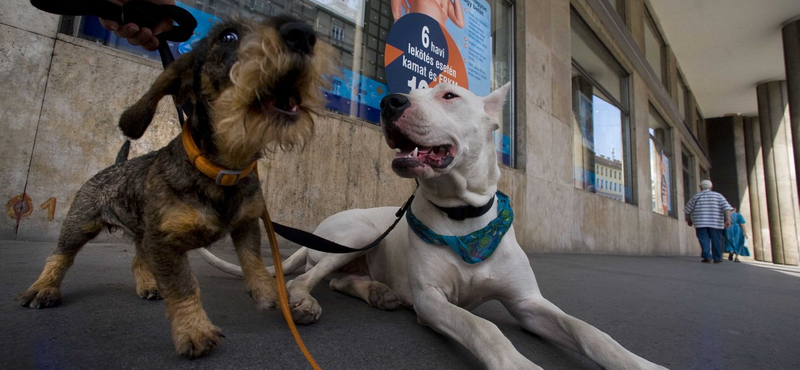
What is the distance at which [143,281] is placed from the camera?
1.86 metres

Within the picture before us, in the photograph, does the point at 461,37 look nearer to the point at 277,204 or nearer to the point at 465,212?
the point at 277,204

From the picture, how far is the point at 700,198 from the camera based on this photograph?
9.65m

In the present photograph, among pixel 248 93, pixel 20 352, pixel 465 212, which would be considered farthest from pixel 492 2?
pixel 20 352

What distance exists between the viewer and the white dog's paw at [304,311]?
1.56 m

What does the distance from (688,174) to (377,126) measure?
21131 mm

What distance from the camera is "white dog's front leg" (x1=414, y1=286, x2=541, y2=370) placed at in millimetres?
1182

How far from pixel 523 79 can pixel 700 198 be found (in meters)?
6.32

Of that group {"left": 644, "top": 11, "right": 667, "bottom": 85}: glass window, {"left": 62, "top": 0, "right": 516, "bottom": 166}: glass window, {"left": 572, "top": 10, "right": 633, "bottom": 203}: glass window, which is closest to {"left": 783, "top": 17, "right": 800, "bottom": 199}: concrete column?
{"left": 644, "top": 11, "right": 667, "bottom": 85}: glass window

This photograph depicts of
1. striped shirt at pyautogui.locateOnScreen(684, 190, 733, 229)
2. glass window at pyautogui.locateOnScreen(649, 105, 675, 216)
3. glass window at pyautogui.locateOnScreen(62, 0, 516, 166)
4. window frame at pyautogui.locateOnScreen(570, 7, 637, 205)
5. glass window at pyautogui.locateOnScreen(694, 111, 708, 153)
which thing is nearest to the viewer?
glass window at pyautogui.locateOnScreen(62, 0, 516, 166)

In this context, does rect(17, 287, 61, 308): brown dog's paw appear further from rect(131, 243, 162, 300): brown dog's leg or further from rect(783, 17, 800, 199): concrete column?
rect(783, 17, 800, 199): concrete column

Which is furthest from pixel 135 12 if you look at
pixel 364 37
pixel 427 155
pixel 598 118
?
pixel 598 118

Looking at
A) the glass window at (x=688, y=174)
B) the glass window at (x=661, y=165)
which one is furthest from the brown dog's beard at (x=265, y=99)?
the glass window at (x=688, y=174)

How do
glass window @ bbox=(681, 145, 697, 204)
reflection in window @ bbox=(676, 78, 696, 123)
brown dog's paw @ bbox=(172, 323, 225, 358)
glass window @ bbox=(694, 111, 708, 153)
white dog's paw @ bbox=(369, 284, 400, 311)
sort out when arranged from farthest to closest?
glass window @ bbox=(694, 111, 708, 153) < reflection in window @ bbox=(676, 78, 696, 123) < glass window @ bbox=(681, 145, 697, 204) < white dog's paw @ bbox=(369, 284, 400, 311) < brown dog's paw @ bbox=(172, 323, 225, 358)

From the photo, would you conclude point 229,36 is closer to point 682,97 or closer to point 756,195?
point 682,97
